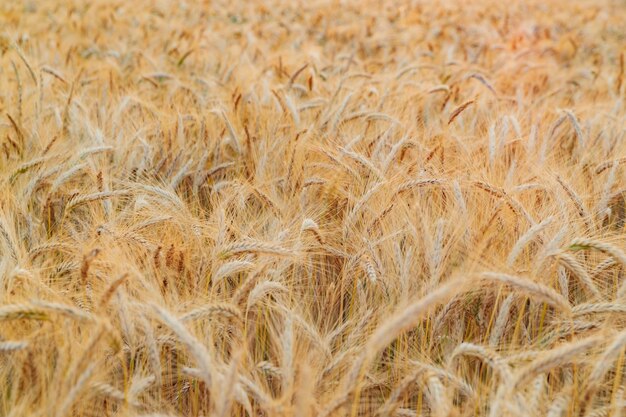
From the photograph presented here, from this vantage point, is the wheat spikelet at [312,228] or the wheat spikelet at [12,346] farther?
the wheat spikelet at [312,228]

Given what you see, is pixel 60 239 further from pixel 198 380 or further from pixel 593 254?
pixel 593 254

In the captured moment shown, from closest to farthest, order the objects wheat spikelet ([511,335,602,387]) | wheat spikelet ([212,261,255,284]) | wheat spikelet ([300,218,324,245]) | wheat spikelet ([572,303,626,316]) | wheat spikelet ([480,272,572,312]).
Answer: wheat spikelet ([511,335,602,387]) < wheat spikelet ([480,272,572,312]) < wheat spikelet ([572,303,626,316]) < wheat spikelet ([212,261,255,284]) < wheat spikelet ([300,218,324,245])

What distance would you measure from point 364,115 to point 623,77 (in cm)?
199

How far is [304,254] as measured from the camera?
150cm

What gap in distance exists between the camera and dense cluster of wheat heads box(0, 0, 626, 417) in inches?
43.2

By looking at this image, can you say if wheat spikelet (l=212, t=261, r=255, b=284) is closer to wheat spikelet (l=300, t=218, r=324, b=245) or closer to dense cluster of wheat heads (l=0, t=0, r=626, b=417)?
dense cluster of wheat heads (l=0, t=0, r=626, b=417)

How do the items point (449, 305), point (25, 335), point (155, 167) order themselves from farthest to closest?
1. point (155, 167)
2. point (449, 305)
3. point (25, 335)

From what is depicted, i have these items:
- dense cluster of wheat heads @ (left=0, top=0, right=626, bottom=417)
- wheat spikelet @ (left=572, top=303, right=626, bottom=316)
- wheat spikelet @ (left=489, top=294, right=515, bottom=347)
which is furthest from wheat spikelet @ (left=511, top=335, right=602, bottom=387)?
wheat spikelet @ (left=489, top=294, right=515, bottom=347)

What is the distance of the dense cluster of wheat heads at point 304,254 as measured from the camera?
1.10 m

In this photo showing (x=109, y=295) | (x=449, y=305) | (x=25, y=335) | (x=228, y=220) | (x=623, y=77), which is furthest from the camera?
(x=623, y=77)

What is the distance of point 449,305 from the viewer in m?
1.39

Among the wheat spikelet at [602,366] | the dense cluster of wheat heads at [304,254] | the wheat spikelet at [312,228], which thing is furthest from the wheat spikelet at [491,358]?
the wheat spikelet at [312,228]

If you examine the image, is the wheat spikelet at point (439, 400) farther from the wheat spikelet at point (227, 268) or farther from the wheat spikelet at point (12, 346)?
the wheat spikelet at point (12, 346)

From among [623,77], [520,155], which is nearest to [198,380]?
[520,155]
